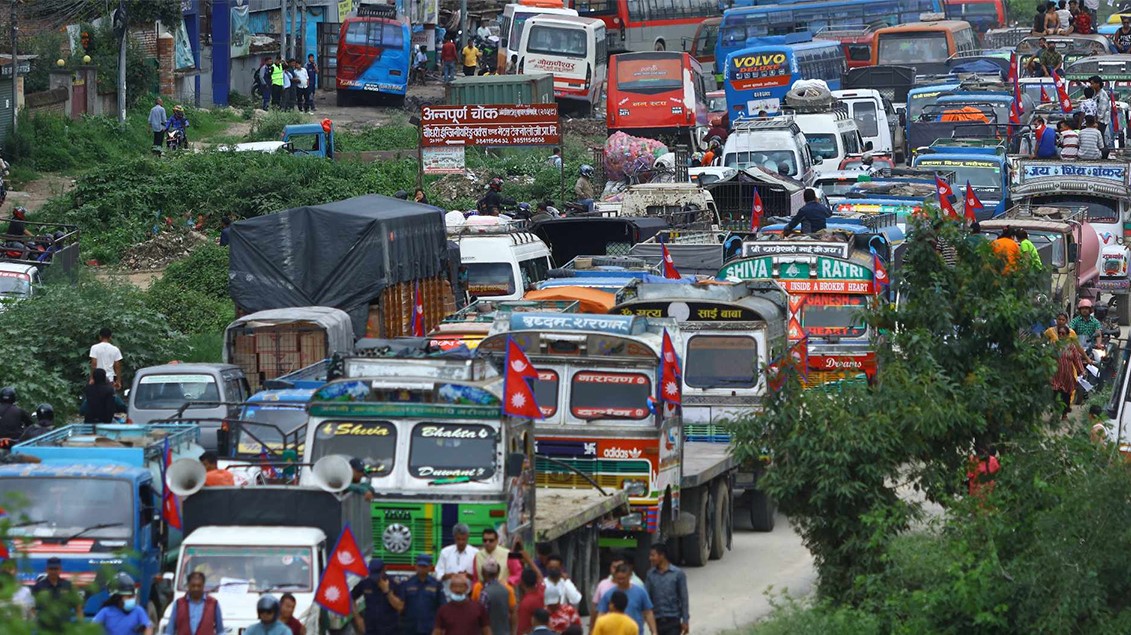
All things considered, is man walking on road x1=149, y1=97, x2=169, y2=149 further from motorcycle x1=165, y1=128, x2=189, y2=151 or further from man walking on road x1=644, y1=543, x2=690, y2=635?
man walking on road x1=644, y1=543, x2=690, y2=635

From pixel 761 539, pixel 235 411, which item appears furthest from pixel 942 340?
pixel 235 411

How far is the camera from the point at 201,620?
42.5ft

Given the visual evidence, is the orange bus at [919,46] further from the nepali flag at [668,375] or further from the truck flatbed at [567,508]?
the truck flatbed at [567,508]

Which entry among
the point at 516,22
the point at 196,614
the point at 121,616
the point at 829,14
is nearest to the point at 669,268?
the point at 196,614

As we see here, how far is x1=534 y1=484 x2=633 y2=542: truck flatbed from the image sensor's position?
15734 mm

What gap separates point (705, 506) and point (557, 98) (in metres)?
37.5

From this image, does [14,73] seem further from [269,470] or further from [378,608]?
[378,608]

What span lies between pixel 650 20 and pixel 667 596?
5251cm

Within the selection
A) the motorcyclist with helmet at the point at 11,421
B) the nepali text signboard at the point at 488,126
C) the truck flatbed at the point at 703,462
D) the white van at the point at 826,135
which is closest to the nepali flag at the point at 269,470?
the motorcyclist with helmet at the point at 11,421

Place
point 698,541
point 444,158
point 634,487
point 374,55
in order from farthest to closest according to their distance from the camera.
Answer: point 374,55 → point 444,158 → point 698,541 → point 634,487

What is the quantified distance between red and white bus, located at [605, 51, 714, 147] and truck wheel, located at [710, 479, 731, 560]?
28.4 meters

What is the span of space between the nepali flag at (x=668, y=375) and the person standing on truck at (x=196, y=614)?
5.52 meters

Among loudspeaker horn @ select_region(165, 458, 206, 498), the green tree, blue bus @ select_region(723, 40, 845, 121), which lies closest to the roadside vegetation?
the green tree

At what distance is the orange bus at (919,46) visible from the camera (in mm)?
55469
